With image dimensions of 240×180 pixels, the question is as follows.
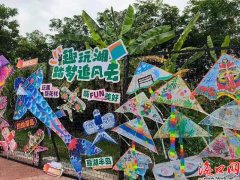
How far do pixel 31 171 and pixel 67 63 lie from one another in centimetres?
261

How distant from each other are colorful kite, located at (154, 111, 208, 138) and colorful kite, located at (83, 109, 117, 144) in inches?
39.4

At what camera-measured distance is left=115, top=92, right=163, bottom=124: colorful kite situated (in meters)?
5.71

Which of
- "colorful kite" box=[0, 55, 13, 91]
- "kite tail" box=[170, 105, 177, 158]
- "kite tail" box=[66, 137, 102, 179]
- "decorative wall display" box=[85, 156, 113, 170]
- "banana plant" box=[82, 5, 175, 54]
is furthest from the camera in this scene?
"banana plant" box=[82, 5, 175, 54]

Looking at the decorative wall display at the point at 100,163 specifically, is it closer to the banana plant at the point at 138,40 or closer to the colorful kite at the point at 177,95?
the colorful kite at the point at 177,95

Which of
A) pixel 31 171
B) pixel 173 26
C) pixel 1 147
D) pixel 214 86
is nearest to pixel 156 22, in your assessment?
pixel 173 26

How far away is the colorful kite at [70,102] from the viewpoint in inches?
268

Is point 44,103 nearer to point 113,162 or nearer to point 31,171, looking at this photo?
point 31,171

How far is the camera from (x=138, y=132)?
589 centimetres

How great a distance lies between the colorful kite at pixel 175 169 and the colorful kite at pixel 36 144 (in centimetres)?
313

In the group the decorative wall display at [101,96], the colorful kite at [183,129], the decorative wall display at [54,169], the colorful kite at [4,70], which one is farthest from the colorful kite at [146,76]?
the colorful kite at [4,70]

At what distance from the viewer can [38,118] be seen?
779 centimetres

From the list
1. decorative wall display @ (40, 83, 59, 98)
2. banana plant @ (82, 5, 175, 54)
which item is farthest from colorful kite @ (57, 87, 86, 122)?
banana plant @ (82, 5, 175, 54)

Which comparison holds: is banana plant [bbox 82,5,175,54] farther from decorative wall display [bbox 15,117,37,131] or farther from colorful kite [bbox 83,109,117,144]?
colorful kite [bbox 83,109,117,144]

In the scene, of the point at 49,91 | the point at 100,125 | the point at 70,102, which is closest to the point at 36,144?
the point at 49,91
